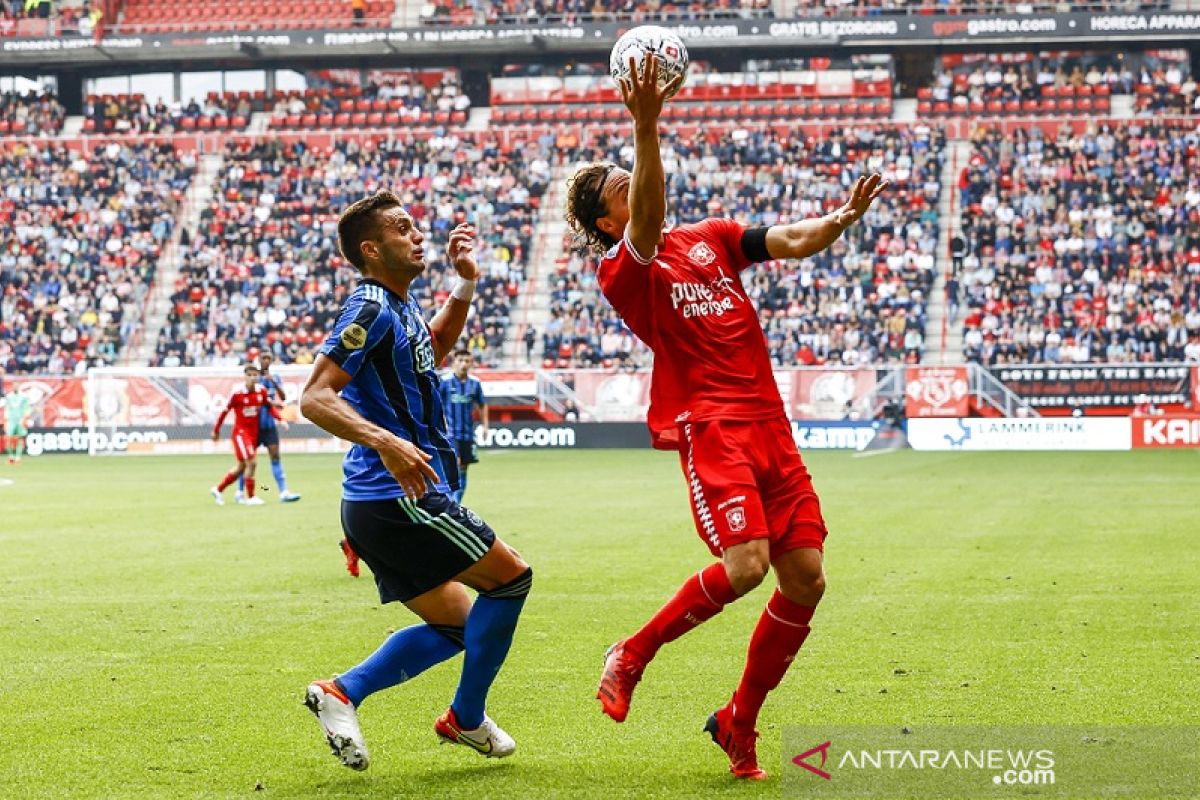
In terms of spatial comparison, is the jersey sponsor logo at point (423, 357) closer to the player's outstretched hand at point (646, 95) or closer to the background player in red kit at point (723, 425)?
the background player in red kit at point (723, 425)

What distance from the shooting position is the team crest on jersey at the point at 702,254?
19.9 feet

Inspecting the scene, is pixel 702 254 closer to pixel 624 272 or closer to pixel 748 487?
pixel 624 272

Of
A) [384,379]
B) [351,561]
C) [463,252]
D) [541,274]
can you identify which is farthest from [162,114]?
[384,379]

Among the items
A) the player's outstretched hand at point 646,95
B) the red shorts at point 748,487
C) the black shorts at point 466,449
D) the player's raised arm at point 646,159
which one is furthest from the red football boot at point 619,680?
the black shorts at point 466,449

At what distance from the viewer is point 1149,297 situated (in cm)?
4022

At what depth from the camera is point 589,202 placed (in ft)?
20.3

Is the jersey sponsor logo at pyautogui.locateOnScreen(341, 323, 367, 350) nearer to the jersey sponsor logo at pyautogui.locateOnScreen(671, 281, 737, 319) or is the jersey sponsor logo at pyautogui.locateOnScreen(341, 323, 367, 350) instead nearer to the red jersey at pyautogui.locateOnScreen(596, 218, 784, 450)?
the red jersey at pyautogui.locateOnScreen(596, 218, 784, 450)

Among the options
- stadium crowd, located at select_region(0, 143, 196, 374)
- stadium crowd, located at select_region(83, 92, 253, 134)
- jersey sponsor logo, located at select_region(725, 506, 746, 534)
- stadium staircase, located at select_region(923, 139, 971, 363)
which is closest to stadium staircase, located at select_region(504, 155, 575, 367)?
stadium staircase, located at select_region(923, 139, 971, 363)

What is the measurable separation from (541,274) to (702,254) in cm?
4020

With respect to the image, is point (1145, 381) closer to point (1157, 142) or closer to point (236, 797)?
point (1157, 142)

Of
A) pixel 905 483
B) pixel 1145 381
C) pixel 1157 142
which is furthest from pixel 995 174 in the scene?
pixel 905 483

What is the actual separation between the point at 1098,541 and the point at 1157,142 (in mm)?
33359

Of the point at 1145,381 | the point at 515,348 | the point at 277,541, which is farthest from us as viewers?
the point at 515,348

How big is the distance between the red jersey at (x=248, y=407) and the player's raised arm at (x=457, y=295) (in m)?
15.3
